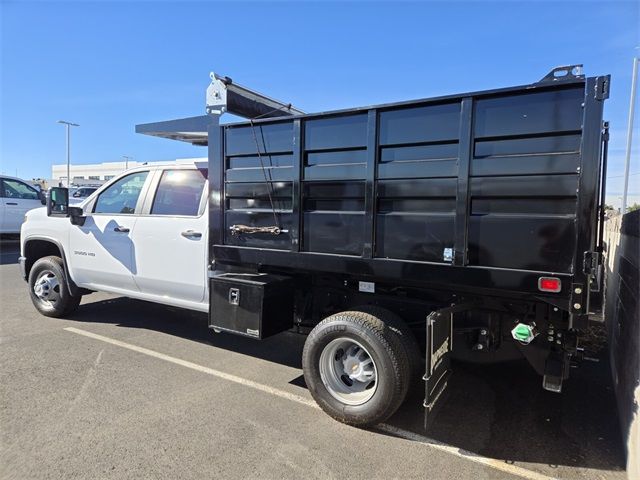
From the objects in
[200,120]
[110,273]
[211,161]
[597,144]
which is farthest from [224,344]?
[597,144]

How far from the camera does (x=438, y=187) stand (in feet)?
10.6

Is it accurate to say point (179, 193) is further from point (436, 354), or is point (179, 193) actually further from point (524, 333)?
point (524, 333)

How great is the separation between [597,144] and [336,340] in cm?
224

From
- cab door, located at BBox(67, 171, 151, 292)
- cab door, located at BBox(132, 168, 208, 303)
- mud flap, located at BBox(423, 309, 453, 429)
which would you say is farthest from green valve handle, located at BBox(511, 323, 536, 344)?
cab door, located at BBox(67, 171, 151, 292)

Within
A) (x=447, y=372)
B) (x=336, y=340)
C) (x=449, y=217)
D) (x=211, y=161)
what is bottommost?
(x=447, y=372)

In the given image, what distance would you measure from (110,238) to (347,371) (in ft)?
11.6

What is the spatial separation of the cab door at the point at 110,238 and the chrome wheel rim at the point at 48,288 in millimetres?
514

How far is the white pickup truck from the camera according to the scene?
4.90 metres

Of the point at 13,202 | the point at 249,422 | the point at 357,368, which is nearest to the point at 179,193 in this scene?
the point at 249,422

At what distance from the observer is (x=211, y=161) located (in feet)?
14.6

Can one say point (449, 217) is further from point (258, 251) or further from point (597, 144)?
point (258, 251)

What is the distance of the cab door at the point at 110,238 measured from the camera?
17.9ft

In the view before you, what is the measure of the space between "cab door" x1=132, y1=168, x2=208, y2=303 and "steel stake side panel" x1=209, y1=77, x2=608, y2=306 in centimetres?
85

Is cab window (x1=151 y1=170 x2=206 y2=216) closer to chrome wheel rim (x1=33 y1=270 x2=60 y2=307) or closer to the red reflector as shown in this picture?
chrome wheel rim (x1=33 y1=270 x2=60 y2=307)
